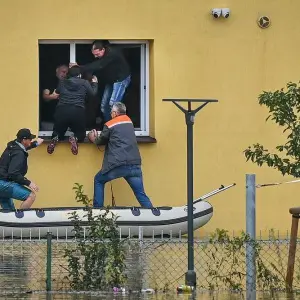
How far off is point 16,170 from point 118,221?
192 cm

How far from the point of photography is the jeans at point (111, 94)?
19812mm

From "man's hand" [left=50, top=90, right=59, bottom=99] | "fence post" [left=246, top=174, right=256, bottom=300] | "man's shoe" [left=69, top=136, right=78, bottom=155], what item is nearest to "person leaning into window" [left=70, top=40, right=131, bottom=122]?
"man's hand" [left=50, top=90, right=59, bottom=99]

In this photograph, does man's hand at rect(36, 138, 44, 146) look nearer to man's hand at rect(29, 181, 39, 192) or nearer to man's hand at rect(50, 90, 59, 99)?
man's hand at rect(29, 181, 39, 192)

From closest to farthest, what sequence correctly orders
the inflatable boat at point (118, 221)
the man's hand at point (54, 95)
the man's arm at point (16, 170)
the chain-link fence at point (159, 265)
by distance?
the chain-link fence at point (159, 265) → the inflatable boat at point (118, 221) → the man's arm at point (16, 170) → the man's hand at point (54, 95)

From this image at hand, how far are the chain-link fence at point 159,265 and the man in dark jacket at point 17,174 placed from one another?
4.43 meters

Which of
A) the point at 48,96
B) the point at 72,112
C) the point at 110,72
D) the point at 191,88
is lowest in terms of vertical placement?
the point at 72,112

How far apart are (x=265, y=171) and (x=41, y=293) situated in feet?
23.3

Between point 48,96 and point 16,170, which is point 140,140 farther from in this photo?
point 16,170

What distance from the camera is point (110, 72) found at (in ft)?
65.0

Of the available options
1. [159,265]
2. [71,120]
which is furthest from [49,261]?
[71,120]

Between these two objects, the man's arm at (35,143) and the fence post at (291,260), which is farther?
the man's arm at (35,143)

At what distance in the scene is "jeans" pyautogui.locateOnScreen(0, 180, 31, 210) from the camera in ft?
60.5

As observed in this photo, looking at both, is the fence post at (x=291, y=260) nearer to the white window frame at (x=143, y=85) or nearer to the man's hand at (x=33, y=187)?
the man's hand at (x=33, y=187)

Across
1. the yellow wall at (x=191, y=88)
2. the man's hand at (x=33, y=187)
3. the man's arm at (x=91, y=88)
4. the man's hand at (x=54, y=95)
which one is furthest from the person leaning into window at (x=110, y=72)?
the man's hand at (x=33, y=187)
